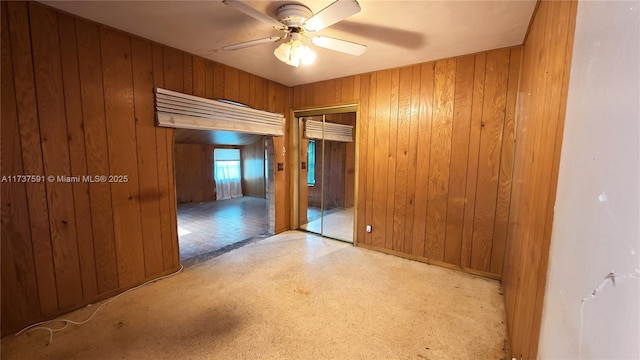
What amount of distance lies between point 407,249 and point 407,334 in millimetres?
1372

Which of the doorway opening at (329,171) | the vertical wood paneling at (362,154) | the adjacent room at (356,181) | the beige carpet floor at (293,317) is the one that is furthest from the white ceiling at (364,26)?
the beige carpet floor at (293,317)

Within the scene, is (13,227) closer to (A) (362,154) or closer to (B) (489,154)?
(A) (362,154)

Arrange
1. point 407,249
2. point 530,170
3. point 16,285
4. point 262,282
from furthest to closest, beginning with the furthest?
point 407,249 → point 262,282 → point 16,285 → point 530,170

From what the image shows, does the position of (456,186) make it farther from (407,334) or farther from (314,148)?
(314,148)

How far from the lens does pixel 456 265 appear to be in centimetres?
276

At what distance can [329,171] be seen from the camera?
191 inches

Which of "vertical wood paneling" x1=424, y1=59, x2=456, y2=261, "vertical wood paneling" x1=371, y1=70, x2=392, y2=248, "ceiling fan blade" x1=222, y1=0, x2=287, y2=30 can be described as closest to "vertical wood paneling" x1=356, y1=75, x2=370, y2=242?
"vertical wood paneling" x1=371, y1=70, x2=392, y2=248

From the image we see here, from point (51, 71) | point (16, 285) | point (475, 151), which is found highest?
point (51, 71)

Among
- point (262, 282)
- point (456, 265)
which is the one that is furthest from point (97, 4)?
point (456, 265)

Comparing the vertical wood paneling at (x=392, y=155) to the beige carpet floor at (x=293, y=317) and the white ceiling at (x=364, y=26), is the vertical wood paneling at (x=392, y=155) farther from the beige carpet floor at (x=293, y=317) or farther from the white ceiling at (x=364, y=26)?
the beige carpet floor at (x=293, y=317)

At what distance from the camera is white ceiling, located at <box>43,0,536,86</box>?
1752 mm

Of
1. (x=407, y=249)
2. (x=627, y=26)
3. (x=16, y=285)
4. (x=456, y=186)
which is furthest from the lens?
(x=407, y=249)

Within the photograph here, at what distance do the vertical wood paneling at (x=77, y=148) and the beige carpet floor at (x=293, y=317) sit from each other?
0.31 meters

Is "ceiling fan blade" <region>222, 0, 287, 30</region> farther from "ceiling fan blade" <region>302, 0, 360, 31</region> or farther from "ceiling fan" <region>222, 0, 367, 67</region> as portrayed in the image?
"ceiling fan blade" <region>302, 0, 360, 31</region>
